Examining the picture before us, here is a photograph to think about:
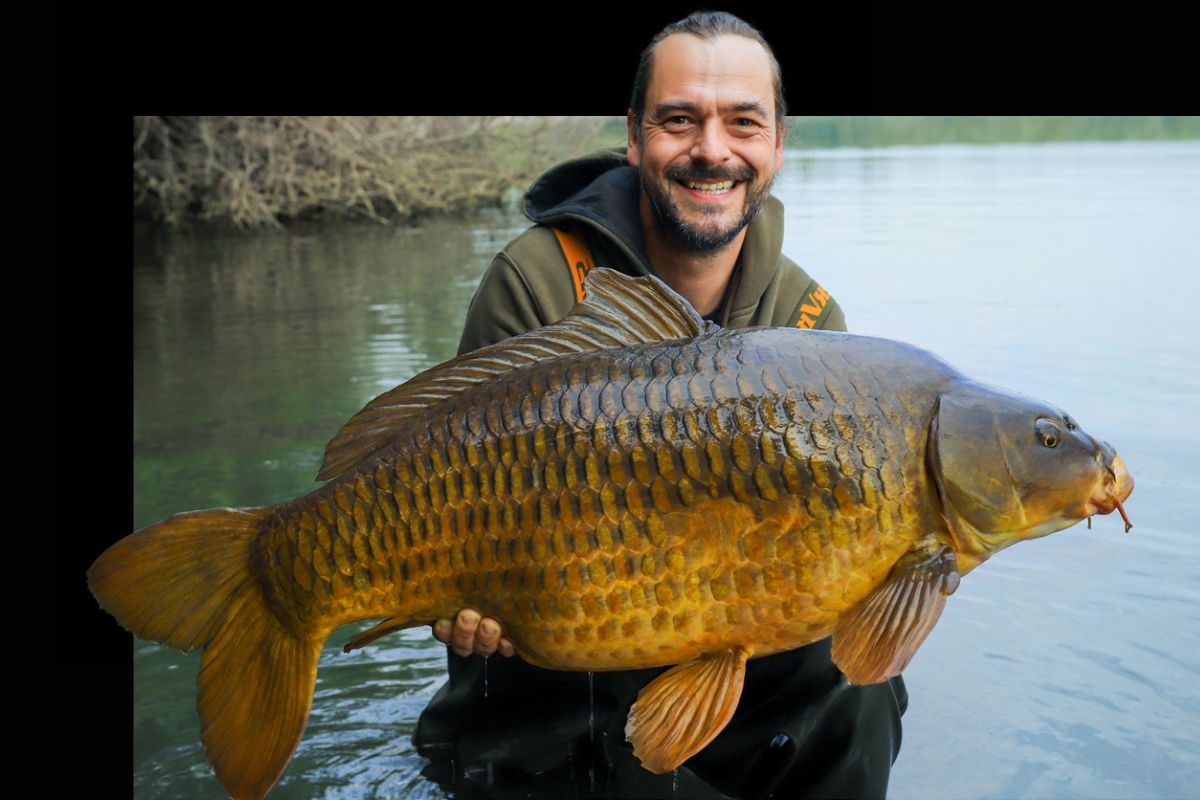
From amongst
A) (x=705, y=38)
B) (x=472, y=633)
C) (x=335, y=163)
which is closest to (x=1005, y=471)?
(x=472, y=633)

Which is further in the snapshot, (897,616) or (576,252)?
(576,252)

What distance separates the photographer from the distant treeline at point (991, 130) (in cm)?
2539

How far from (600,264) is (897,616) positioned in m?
1.35

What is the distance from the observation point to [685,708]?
2.07 metres

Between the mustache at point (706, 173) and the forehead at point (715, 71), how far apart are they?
0.51 ft

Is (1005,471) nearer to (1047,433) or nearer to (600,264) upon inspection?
(1047,433)

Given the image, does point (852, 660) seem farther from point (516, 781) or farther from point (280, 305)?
point (280, 305)

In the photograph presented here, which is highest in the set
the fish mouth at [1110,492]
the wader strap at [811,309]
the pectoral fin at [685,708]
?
the wader strap at [811,309]

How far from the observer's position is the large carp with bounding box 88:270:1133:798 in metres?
1.96

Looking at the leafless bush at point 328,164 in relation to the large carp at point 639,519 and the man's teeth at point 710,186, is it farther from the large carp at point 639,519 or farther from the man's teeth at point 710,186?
the large carp at point 639,519

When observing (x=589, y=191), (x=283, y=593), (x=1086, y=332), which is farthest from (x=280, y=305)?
(x=283, y=593)

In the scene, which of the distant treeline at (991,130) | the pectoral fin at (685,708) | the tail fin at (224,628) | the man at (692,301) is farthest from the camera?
the distant treeline at (991,130)

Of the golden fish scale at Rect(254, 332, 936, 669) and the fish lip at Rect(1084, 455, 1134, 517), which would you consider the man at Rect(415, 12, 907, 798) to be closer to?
the golden fish scale at Rect(254, 332, 936, 669)

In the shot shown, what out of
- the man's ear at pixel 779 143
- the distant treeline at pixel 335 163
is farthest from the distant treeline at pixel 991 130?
the man's ear at pixel 779 143
